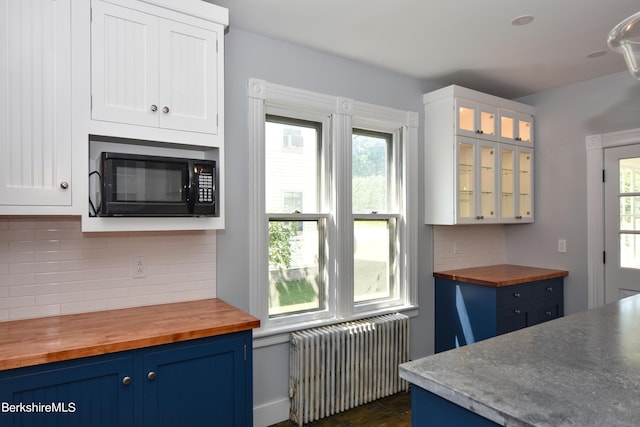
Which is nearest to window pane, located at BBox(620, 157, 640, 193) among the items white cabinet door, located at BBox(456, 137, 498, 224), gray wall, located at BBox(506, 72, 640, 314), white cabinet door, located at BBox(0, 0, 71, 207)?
gray wall, located at BBox(506, 72, 640, 314)

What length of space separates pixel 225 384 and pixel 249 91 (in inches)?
71.1

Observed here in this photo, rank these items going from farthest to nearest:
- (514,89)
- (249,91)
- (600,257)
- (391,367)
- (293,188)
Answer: (514,89) → (600,257) → (391,367) → (293,188) → (249,91)

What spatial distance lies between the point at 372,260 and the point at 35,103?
100 inches

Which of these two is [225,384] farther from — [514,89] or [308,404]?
[514,89]

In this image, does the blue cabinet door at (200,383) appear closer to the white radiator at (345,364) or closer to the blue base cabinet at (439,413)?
the white radiator at (345,364)

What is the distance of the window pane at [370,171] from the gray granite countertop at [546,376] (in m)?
1.86

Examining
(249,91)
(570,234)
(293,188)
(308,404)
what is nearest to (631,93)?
(570,234)

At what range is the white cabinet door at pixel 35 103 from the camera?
1.74m

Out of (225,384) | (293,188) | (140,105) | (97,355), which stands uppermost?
(140,105)

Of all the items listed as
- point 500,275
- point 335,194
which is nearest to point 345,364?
point 335,194

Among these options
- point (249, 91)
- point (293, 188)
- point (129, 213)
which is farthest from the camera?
point (293, 188)

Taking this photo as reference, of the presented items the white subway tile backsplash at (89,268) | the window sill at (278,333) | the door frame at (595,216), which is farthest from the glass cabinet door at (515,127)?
the white subway tile backsplash at (89,268)

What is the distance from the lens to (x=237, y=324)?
1994mm

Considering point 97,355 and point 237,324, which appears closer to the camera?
point 97,355
